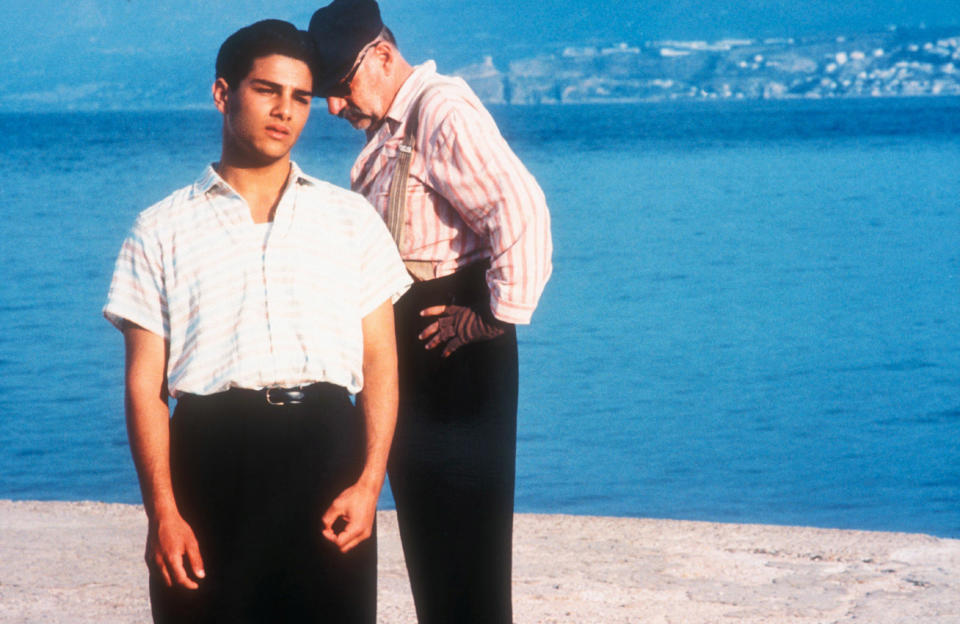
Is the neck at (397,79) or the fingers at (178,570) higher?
the neck at (397,79)

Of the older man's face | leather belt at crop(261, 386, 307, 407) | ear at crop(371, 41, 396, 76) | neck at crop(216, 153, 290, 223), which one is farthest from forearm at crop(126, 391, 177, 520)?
ear at crop(371, 41, 396, 76)

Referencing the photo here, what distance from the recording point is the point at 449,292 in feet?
9.73

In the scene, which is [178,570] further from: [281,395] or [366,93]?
[366,93]

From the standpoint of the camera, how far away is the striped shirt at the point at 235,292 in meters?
2.37

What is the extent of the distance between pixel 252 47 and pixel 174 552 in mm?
905

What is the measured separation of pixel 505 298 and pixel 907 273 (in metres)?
21.9

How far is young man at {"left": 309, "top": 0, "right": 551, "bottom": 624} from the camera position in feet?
9.35

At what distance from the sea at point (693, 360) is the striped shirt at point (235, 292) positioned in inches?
249

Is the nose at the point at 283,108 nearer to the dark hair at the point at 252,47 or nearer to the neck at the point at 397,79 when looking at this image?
the dark hair at the point at 252,47

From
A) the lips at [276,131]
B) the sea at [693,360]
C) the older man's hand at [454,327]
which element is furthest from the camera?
the sea at [693,360]

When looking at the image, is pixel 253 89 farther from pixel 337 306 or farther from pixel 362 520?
pixel 362 520

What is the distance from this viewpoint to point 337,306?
95.7 inches

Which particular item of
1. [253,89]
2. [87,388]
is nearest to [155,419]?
[253,89]

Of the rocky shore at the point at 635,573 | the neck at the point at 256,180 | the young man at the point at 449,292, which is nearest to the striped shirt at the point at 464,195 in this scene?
the young man at the point at 449,292
